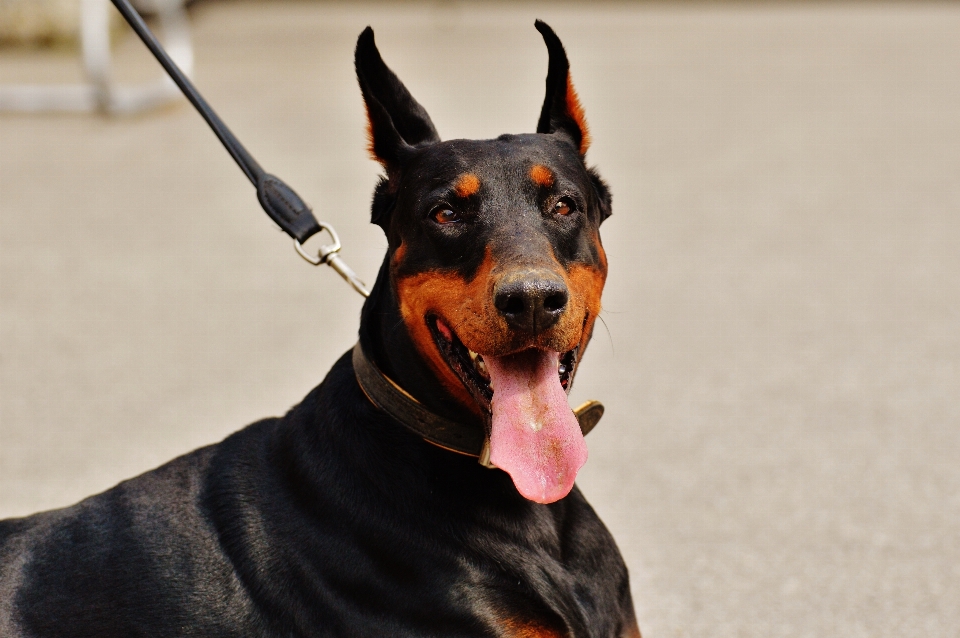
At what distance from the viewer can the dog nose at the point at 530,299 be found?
2.45m

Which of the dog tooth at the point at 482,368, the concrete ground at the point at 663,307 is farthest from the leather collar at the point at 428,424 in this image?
the concrete ground at the point at 663,307

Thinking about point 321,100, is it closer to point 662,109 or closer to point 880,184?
point 662,109

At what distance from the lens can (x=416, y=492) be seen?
261 centimetres

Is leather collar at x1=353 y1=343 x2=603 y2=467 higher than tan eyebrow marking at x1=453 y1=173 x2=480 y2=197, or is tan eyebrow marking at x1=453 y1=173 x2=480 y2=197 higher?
tan eyebrow marking at x1=453 y1=173 x2=480 y2=197

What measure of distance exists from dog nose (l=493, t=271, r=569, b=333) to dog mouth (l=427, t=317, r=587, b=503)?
120mm

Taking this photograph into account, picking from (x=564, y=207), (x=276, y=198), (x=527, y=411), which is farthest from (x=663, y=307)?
(x=527, y=411)

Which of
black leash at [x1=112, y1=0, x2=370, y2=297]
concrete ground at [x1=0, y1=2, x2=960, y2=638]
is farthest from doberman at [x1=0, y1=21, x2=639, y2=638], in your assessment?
concrete ground at [x1=0, y1=2, x2=960, y2=638]

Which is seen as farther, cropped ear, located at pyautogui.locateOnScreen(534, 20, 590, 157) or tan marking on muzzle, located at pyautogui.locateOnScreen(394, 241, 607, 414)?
cropped ear, located at pyautogui.locateOnScreen(534, 20, 590, 157)

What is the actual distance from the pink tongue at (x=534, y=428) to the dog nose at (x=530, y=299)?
146 mm

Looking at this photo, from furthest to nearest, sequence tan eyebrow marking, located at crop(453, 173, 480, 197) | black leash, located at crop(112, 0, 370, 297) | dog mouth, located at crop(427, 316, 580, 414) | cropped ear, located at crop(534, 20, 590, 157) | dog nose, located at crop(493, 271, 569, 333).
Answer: black leash, located at crop(112, 0, 370, 297) → cropped ear, located at crop(534, 20, 590, 157) → tan eyebrow marking, located at crop(453, 173, 480, 197) → dog mouth, located at crop(427, 316, 580, 414) → dog nose, located at crop(493, 271, 569, 333)

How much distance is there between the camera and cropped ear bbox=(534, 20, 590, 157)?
9.68ft

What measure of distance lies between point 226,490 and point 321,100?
9738 mm

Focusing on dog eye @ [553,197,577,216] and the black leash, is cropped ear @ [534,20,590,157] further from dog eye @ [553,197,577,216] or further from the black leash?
the black leash

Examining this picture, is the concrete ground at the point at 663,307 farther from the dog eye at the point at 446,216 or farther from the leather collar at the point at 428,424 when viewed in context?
the dog eye at the point at 446,216
